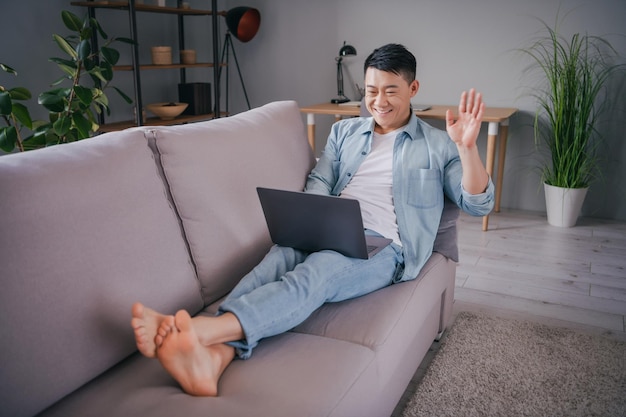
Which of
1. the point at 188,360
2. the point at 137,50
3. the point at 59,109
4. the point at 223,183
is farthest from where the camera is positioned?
the point at 137,50

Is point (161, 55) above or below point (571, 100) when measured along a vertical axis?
above

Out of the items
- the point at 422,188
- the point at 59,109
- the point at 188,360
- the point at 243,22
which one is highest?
the point at 243,22

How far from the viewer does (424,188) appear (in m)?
1.81

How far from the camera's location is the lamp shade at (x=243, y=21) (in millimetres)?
4133

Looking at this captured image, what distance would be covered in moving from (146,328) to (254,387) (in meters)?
0.25

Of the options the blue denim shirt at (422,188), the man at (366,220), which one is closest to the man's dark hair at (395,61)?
the man at (366,220)

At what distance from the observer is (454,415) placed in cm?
165

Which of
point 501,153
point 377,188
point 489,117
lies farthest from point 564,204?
point 377,188

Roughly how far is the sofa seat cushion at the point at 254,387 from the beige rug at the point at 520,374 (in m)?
0.53

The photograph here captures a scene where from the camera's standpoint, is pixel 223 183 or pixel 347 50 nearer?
pixel 223 183

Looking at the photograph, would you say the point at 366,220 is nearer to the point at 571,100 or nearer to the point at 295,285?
the point at 295,285

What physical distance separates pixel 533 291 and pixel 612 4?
6.51ft

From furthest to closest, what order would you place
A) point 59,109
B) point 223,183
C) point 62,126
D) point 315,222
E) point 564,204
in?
point 564,204
point 59,109
point 62,126
point 223,183
point 315,222

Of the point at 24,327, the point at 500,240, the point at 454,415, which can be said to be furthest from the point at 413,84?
the point at 500,240
